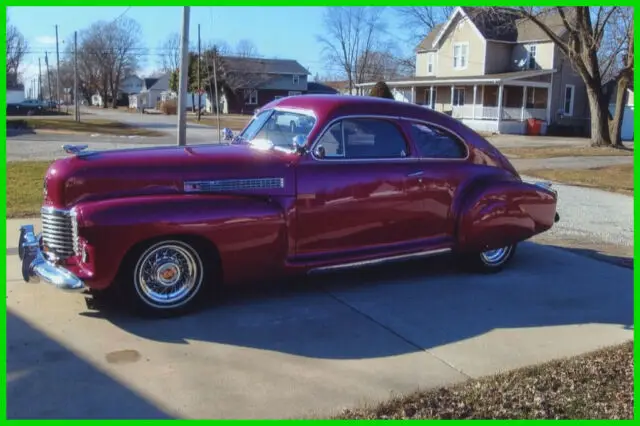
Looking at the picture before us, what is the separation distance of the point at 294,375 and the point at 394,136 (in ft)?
9.40

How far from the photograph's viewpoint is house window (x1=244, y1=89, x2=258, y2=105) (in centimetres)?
7312

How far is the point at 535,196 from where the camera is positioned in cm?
687

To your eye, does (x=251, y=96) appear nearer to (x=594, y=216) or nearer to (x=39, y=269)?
(x=594, y=216)

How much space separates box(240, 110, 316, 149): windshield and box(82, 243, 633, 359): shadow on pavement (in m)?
1.41

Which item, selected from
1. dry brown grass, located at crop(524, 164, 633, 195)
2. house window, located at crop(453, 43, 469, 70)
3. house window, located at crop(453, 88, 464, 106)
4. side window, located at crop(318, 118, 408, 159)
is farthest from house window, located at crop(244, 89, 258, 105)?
side window, located at crop(318, 118, 408, 159)

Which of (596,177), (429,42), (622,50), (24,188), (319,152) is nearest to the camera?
(319,152)

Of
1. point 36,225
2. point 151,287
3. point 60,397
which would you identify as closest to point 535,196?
point 151,287

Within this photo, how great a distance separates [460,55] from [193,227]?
43.4 metres

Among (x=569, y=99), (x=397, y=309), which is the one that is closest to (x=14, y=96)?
(x=569, y=99)

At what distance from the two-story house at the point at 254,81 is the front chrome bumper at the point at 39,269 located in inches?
2391

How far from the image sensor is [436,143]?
6.46 metres

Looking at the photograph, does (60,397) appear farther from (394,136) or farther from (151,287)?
(394,136)

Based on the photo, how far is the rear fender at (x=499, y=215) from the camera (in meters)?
6.41

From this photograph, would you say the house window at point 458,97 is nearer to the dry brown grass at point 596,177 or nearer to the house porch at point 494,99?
the house porch at point 494,99
